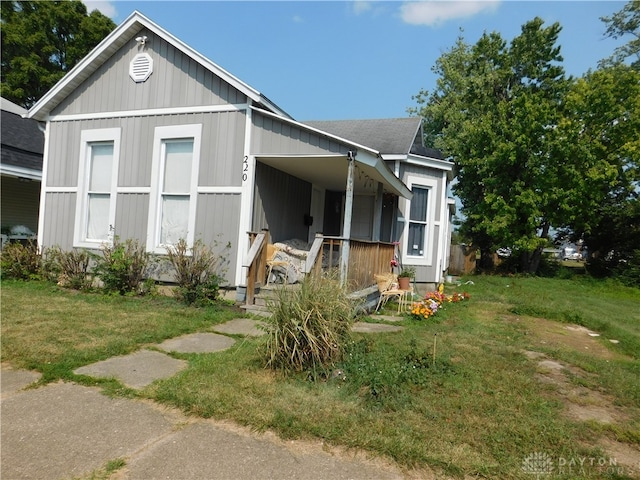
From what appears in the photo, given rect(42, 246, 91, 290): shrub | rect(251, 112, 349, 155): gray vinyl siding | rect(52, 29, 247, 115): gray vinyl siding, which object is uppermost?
rect(52, 29, 247, 115): gray vinyl siding

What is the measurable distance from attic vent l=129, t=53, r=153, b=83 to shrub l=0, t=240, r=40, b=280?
4.43 metres

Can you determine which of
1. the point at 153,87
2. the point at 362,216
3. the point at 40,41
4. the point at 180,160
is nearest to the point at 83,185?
the point at 180,160

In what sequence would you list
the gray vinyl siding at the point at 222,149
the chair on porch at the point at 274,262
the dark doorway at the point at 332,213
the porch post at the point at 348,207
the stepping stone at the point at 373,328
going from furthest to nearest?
the dark doorway at the point at 332,213 < the gray vinyl siding at the point at 222,149 < the chair on porch at the point at 274,262 < the porch post at the point at 348,207 < the stepping stone at the point at 373,328

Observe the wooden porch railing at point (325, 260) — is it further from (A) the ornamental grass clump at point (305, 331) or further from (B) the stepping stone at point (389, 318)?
(A) the ornamental grass clump at point (305, 331)

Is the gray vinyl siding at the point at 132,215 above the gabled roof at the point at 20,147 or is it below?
below

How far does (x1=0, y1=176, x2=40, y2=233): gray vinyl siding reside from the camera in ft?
39.0

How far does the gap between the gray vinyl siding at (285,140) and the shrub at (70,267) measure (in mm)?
4206

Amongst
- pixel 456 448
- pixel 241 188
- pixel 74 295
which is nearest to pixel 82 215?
pixel 74 295

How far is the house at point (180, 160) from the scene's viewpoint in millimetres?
7285

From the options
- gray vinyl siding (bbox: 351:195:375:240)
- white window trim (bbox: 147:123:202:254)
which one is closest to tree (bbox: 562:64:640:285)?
gray vinyl siding (bbox: 351:195:375:240)

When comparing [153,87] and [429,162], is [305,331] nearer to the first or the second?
[153,87]

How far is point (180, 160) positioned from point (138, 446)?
6427 millimetres

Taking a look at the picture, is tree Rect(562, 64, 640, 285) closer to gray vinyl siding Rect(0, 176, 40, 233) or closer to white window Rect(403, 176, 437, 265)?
white window Rect(403, 176, 437, 265)

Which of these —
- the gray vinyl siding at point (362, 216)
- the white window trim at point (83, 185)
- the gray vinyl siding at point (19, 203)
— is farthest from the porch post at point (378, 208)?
the gray vinyl siding at point (19, 203)
